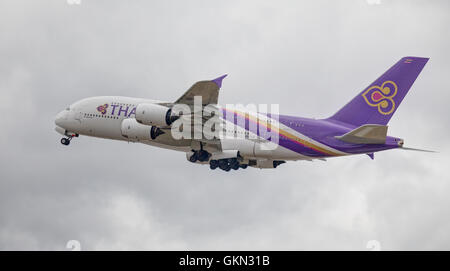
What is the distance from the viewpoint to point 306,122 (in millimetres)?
54000

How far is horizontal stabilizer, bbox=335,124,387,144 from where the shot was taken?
163 feet

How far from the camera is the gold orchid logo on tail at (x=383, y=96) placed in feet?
178

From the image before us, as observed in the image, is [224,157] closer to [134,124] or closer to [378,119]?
[134,124]

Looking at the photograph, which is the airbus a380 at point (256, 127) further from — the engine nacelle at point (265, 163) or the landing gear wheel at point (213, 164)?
the engine nacelle at point (265, 163)

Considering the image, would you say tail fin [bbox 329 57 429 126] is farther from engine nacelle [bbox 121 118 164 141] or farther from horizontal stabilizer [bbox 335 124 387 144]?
engine nacelle [bbox 121 118 164 141]

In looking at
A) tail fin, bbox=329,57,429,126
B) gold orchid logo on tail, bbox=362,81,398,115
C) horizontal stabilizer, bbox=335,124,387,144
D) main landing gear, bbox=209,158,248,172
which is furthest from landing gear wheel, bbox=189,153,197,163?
gold orchid logo on tail, bbox=362,81,398,115

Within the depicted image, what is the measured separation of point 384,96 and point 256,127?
9.81 metres

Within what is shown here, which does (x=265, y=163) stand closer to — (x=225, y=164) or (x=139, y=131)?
(x=225, y=164)

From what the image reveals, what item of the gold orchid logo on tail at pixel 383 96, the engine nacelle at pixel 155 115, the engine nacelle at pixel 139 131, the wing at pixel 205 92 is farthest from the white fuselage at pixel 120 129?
the gold orchid logo on tail at pixel 383 96

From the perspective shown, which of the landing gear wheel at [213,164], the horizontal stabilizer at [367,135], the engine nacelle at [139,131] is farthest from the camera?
the landing gear wheel at [213,164]

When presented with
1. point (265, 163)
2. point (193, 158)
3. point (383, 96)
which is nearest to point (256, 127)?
point (265, 163)

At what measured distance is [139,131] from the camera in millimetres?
55375

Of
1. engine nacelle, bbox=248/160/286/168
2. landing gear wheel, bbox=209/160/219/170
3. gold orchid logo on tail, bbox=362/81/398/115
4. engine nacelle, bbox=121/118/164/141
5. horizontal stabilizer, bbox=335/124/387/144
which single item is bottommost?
horizontal stabilizer, bbox=335/124/387/144

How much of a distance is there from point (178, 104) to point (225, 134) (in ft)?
15.9
